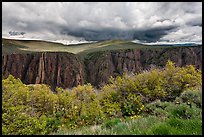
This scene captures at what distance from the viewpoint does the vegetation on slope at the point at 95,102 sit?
326 inches

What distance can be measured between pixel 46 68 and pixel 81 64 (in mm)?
14674

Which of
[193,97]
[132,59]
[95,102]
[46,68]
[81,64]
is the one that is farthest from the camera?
[132,59]

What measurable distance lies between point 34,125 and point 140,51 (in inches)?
4870

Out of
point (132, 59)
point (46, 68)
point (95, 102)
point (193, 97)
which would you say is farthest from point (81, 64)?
point (193, 97)

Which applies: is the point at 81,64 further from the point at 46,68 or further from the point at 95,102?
the point at 95,102

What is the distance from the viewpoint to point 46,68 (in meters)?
114

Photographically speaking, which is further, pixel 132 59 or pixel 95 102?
pixel 132 59

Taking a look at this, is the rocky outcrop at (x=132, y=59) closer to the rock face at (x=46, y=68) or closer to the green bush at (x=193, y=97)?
the rock face at (x=46, y=68)

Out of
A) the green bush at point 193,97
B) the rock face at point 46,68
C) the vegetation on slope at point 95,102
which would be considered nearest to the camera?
the vegetation on slope at point 95,102

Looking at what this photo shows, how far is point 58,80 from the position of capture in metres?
111

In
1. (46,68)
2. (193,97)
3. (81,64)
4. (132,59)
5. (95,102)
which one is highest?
(193,97)

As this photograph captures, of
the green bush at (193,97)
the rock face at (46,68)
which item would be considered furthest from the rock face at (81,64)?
the green bush at (193,97)

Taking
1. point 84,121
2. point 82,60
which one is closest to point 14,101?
point 84,121

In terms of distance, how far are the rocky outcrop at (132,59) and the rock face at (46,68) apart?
6.87 m
